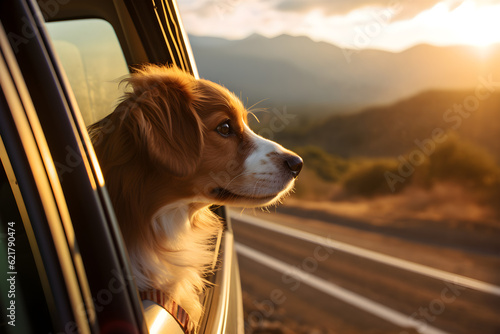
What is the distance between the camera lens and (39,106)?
88 centimetres

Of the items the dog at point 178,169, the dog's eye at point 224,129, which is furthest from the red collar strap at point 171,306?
the dog's eye at point 224,129

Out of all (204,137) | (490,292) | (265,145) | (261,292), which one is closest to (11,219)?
(204,137)

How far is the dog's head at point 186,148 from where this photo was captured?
1.74m

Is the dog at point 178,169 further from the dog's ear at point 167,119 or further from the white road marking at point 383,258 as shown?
the white road marking at point 383,258

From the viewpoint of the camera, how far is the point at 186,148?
1891 mm

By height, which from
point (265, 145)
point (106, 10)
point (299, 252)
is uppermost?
point (106, 10)

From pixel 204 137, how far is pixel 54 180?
118 cm

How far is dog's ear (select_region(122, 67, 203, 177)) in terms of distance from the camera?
175cm

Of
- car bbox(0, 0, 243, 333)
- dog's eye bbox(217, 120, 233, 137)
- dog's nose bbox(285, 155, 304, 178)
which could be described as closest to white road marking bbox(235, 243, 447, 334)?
dog's nose bbox(285, 155, 304, 178)

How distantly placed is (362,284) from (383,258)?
1.58m

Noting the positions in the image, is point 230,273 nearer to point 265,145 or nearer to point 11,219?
point 265,145

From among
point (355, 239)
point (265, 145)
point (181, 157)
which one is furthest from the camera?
point (355, 239)

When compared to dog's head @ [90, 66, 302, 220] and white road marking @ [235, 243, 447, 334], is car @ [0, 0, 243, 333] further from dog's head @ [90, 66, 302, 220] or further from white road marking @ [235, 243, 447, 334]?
white road marking @ [235, 243, 447, 334]

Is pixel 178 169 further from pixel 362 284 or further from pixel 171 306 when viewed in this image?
pixel 362 284
